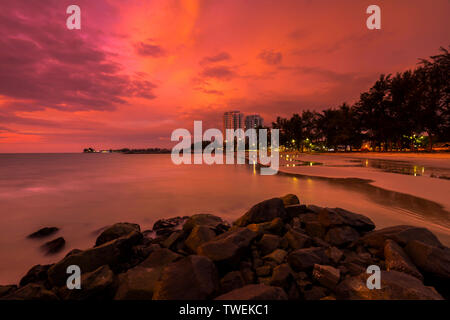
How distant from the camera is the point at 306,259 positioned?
3.20 m

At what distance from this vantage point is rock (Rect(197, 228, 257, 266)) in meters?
3.20

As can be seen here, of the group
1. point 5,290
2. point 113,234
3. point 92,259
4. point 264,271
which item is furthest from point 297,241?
point 5,290

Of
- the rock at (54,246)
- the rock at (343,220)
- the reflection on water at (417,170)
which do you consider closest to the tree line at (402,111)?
the reflection on water at (417,170)

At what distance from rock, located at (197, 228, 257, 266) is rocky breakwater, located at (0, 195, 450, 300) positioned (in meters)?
0.02

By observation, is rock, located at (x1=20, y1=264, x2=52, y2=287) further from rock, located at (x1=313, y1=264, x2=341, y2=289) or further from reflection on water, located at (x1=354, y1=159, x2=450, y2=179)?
reflection on water, located at (x1=354, y1=159, x2=450, y2=179)

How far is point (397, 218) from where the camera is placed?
230 inches

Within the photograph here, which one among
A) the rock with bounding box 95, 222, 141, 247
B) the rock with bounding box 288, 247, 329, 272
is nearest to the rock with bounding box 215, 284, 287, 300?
the rock with bounding box 288, 247, 329, 272

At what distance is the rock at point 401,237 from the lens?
11.8 feet

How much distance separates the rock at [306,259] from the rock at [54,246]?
556 cm

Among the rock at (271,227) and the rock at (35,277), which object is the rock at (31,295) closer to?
the rock at (35,277)

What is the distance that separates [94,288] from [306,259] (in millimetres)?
3272

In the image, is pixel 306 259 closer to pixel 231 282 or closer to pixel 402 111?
pixel 231 282

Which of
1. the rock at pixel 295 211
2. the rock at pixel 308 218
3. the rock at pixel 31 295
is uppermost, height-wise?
the rock at pixel 295 211
